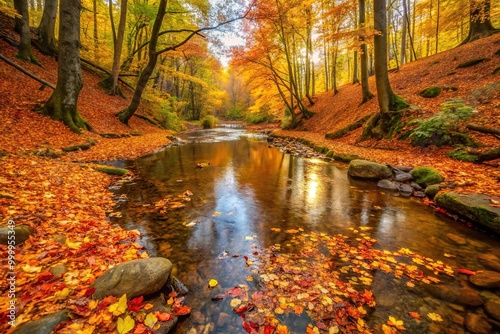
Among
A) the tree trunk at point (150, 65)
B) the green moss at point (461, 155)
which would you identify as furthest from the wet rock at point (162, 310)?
the tree trunk at point (150, 65)

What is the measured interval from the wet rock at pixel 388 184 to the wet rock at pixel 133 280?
20.5 ft

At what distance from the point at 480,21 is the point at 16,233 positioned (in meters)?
22.1

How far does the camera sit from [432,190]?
5.58 m

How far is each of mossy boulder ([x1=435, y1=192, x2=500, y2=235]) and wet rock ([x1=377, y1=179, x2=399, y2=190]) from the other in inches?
54.1

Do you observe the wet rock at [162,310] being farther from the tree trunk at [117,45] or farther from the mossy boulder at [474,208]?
the tree trunk at [117,45]

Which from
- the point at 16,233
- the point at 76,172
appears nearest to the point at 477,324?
the point at 16,233

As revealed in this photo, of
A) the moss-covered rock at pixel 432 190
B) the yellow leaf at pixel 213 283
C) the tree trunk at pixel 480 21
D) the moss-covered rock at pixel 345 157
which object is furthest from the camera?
the tree trunk at pixel 480 21

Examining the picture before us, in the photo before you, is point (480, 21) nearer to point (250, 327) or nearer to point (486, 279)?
point (486, 279)

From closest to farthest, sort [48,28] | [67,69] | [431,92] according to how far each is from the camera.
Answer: [67,69] < [431,92] < [48,28]

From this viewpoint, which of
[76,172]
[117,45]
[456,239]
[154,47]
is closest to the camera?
[456,239]

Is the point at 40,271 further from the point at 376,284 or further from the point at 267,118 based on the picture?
the point at 267,118

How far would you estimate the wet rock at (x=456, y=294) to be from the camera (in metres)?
2.63

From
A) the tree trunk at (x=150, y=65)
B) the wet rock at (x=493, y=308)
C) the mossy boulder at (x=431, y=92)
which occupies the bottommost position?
the wet rock at (x=493, y=308)

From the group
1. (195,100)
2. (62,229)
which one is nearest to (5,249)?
(62,229)
